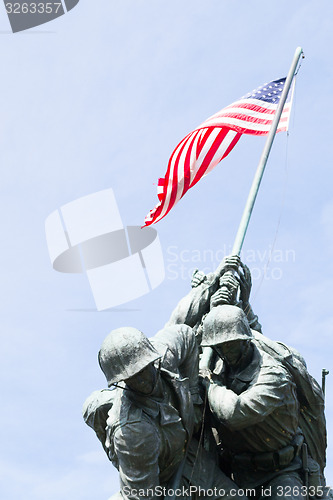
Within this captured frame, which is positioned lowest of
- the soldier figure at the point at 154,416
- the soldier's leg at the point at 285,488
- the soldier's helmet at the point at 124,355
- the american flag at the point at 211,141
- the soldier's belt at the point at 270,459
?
the soldier's leg at the point at 285,488

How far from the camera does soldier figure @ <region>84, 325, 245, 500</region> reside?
975 centimetres

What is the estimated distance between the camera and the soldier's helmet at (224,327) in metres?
10.7

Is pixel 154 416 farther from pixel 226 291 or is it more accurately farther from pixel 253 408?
pixel 226 291

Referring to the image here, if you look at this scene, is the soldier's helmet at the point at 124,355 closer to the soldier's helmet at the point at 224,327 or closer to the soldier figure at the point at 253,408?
the soldier's helmet at the point at 224,327

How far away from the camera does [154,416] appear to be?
10016 mm

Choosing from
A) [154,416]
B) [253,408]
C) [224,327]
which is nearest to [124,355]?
[154,416]

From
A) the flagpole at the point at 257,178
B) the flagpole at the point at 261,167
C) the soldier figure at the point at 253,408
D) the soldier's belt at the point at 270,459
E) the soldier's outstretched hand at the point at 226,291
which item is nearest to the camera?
the soldier figure at the point at 253,408

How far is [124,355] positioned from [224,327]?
4.96 feet

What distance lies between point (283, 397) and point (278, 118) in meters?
6.45

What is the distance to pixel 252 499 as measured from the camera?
442 inches

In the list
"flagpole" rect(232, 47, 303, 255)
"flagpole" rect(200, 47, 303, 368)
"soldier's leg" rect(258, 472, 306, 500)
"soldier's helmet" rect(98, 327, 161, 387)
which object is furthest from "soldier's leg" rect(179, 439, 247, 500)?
"flagpole" rect(232, 47, 303, 255)

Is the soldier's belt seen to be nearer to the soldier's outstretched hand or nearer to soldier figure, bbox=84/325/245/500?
soldier figure, bbox=84/325/245/500

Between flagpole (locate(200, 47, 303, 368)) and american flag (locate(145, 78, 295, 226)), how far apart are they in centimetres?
34

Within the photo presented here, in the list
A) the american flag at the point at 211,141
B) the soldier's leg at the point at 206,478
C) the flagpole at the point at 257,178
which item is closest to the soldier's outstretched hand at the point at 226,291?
the flagpole at the point at 257,178
